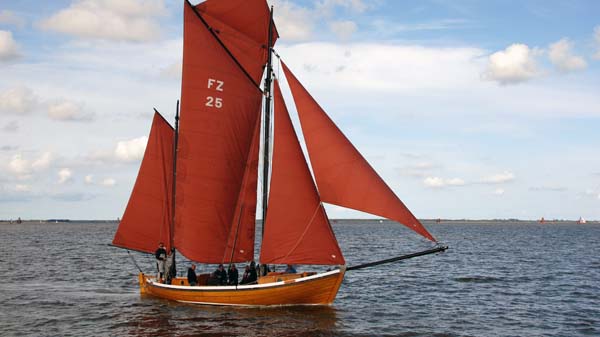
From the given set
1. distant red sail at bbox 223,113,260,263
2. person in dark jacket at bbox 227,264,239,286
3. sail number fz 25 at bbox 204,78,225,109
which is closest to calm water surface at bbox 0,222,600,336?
person in dark jacket at bbox 227,264,239,286

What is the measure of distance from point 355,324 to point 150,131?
1669 cm

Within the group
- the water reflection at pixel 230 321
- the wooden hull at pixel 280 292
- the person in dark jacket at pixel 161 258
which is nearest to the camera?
the water reflection at pixel 230 321

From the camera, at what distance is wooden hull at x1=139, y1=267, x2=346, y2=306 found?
2841cm

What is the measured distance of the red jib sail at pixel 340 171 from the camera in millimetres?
26169

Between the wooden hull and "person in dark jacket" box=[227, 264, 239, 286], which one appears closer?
the wooden hull

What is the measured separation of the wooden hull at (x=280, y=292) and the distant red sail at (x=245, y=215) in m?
1.80

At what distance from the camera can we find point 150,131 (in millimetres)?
36406

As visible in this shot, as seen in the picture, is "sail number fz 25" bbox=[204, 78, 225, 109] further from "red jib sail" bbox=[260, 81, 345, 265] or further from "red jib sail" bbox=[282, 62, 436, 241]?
"red jib sail" bbox=[282, 62, 436, 241]

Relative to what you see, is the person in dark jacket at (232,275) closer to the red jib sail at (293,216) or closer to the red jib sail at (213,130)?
the red jib sail at (213,130)

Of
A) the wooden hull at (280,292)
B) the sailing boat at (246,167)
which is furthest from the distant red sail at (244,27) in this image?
the wooden hull at (280,292)

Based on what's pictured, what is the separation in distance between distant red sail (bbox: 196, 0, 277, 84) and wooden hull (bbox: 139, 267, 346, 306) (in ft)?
33.3

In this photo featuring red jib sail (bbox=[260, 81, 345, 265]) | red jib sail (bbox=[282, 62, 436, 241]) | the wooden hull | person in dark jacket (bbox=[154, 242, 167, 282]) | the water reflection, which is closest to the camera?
red jib sail (bbox=[282, 62, 436, 241])

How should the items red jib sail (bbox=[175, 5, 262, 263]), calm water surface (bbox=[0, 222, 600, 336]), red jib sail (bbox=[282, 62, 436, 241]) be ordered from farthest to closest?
red jib sail (bbox=[175, 5, 262, 263])
calm water surface (bbox=[0, 222, 600, 336])
red jib sail (bbox=[282, 62, 436, 241])

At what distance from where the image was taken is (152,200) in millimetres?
35906
